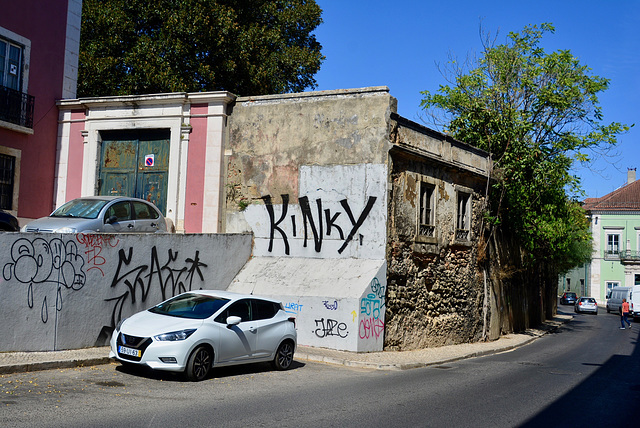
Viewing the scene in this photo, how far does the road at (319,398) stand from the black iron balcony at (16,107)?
10855 millimetres

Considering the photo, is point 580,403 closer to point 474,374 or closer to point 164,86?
point 474,374

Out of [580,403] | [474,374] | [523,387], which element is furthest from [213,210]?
[580,403]

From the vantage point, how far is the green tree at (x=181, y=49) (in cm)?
2622

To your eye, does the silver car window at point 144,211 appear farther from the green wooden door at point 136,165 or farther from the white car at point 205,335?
the white car at point 205,335

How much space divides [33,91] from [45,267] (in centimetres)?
989

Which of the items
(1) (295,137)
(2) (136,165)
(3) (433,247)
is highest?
(1) (295,137)

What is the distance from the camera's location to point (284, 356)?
11.9 meters

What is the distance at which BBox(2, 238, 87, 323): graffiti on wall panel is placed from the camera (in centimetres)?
1115

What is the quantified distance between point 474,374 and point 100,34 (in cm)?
2256

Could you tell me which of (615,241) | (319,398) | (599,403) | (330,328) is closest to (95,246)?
(330,328)

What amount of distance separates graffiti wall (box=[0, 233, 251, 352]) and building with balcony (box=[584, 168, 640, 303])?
55.5 meters

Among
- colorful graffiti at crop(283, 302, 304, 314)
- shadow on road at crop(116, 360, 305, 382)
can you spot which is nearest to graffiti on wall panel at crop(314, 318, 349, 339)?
colorful graffiti at crop(283, 302, 304, 314)

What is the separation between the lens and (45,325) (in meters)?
11.5

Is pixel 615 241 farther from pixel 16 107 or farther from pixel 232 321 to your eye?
pixel 232 321
